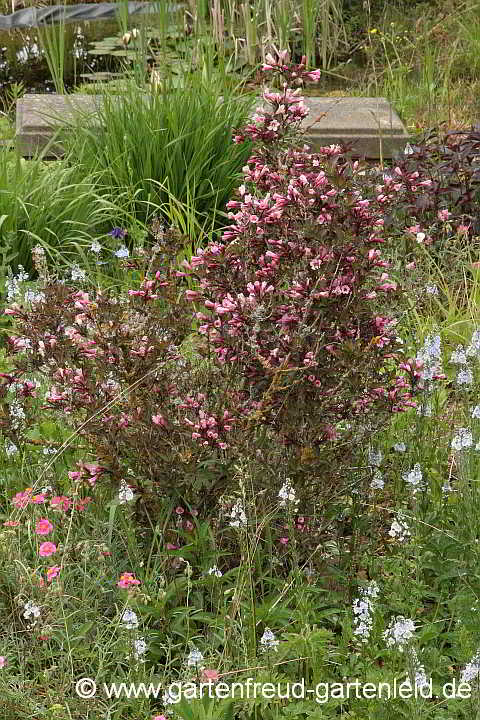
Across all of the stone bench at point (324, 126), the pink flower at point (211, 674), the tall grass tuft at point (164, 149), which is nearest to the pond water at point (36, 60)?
the stone bench at point (324, 126)

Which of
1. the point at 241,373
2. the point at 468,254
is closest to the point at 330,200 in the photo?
the point at 241,373

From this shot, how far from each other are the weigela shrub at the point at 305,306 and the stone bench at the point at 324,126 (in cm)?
295

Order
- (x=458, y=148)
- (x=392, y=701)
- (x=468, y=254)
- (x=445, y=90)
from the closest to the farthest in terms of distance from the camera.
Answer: (x=392, y=701) < (x=468, y=254) < (x=458, y=148) < (x=445, y=90)

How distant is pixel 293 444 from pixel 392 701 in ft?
2.40

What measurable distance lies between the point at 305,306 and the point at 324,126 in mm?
3551

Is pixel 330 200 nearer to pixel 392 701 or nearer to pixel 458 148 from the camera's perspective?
pixel 392 701

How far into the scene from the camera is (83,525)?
288 cm

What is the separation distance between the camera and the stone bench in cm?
567

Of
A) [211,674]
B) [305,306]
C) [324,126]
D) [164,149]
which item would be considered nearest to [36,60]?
[324,126]

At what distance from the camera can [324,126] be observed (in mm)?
5852

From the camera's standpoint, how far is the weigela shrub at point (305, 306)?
Result: 8.47 feet

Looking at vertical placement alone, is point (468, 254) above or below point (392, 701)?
above

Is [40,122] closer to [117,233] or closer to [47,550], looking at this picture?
[117,233]

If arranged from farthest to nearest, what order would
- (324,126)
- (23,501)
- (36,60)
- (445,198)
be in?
(36,60) → (324,126) → (445,198) → (23,501)
